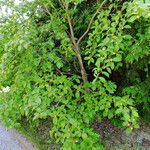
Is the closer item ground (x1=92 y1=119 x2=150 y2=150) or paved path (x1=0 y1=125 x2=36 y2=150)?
ground (x1=92 y1=119 x2=150 y2=150)

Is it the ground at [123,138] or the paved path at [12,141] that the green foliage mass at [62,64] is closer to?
the ground at [123,138]

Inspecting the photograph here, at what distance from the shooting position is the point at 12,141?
3373 millimetres

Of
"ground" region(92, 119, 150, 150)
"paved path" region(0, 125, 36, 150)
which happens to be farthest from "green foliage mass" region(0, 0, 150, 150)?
"paved path" region(0, 125, 36, 150)

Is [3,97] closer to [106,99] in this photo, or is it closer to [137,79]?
[106,99]

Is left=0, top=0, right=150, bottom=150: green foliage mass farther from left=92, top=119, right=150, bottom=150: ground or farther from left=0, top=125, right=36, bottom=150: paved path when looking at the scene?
left=0, top=125, right=36, bottom=150: paved path

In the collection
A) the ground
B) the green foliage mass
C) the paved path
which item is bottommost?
the ground

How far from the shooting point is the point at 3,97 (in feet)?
7.43

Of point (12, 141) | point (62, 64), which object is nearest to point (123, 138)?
point (62, 64)

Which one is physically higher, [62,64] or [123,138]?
[62,64]

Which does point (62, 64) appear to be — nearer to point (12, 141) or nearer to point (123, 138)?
point (123, 138)

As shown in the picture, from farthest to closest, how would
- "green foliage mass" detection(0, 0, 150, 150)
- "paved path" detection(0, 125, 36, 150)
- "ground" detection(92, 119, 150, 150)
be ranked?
"paved path" detection(0, 125, 36, 150) → "ground" detection(92, 119, 150, 150) → "green foliage mass" detection(0, 0, 150, 150)

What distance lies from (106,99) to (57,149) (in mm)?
1143

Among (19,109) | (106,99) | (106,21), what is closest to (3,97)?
(19,109)

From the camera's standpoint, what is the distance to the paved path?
3.21 m
